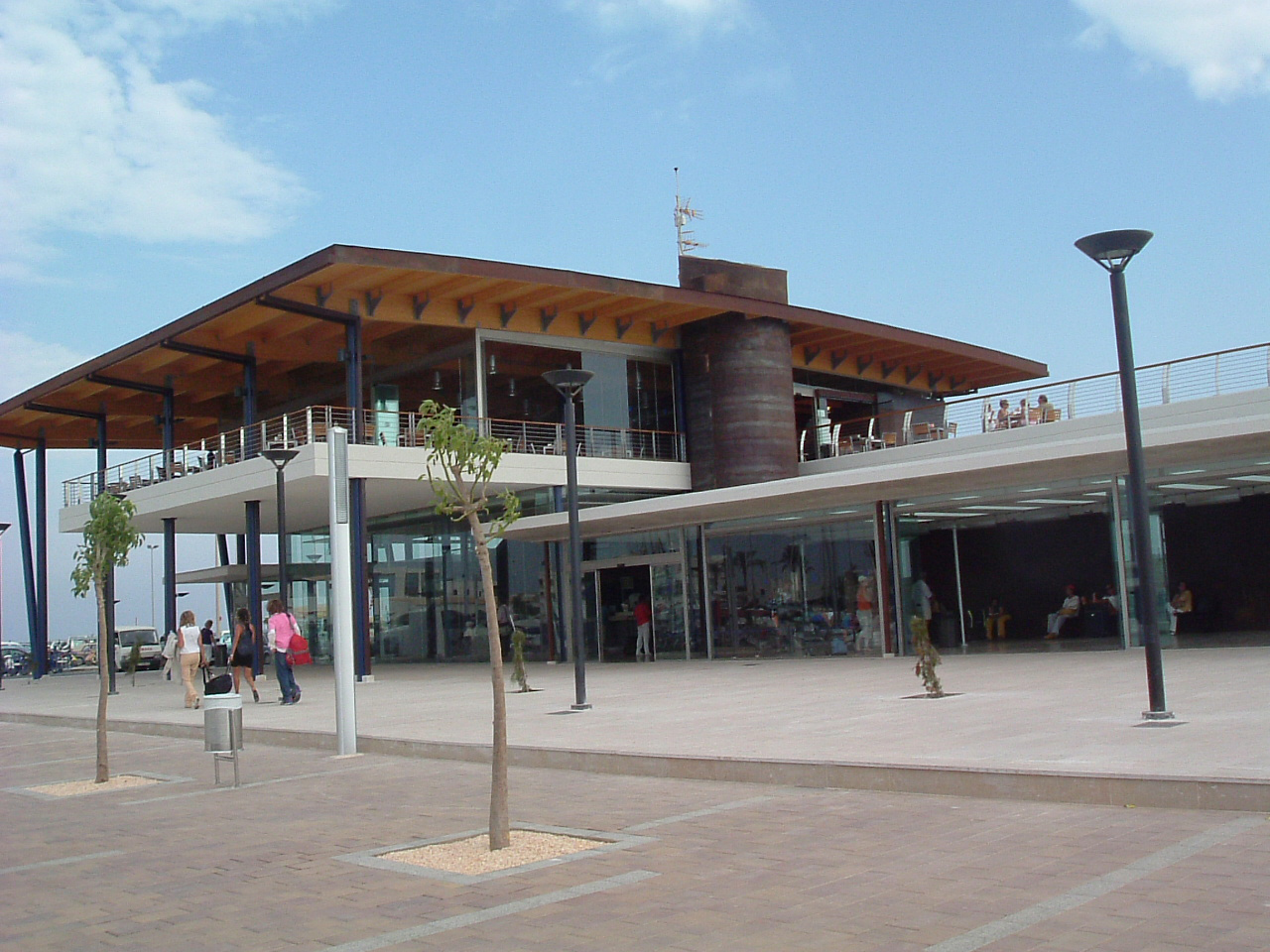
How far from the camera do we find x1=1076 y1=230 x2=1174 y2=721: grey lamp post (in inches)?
386

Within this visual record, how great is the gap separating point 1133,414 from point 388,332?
22357mm

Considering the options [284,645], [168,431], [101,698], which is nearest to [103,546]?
[101,698]

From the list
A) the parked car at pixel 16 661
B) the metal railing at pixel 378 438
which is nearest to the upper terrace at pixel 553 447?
the metal railing at pixel 378 438

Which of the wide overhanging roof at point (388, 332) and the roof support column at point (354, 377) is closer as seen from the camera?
the wide overhanging roof at point (388, 332)

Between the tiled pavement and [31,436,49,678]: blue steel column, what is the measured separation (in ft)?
111

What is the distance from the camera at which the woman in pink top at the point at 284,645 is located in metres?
19.3

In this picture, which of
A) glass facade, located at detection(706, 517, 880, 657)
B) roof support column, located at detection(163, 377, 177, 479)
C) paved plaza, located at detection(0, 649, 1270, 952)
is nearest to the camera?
paved plaza, located at detection(0, 649, 1270, 952)

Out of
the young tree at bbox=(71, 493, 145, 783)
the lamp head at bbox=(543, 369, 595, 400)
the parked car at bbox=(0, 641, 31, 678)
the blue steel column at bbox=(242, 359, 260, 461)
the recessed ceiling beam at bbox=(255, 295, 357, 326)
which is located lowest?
the parked car at bbox=(0, 641, 31, 678)

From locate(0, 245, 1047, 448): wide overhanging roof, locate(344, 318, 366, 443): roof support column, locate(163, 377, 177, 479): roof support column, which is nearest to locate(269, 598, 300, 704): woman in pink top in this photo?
locate(344, 318, 366, 443): roof support column

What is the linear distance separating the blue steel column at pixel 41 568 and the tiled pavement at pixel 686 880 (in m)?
33.7

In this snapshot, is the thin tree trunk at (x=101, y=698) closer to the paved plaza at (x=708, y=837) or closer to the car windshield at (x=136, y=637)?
the paved plaza at (x=708, y=837)

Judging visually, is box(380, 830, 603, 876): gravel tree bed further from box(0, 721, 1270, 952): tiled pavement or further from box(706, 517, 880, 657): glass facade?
box(706, 517, 880, 657): glass facade

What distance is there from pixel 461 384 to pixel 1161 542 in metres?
16.7

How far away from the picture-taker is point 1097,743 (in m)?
8.79
